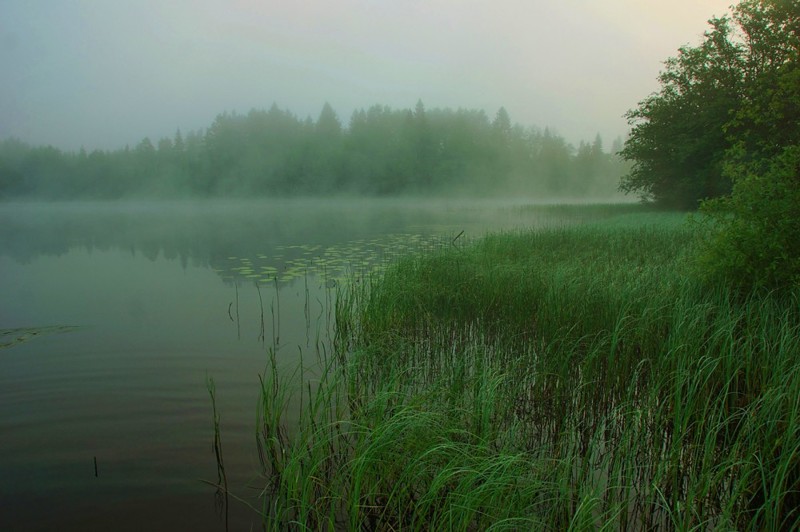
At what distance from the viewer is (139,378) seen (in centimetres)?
688

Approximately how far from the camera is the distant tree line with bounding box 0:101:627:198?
352 ft

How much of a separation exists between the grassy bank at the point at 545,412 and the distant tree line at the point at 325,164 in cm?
9921

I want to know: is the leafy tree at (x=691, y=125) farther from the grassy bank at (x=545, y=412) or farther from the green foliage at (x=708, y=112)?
the grassy bank at (x=545, y=412)

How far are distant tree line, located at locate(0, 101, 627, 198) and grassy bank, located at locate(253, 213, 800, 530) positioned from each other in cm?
9921

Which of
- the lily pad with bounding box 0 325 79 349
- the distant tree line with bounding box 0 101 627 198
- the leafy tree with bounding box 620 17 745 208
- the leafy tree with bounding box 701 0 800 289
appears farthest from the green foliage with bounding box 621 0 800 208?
the distant tree line with bounding box 0 101 627 198

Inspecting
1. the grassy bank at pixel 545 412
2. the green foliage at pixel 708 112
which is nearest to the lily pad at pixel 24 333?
the grassy bank at pixel 545 412

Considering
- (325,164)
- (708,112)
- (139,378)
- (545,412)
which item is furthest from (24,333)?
(325,164)

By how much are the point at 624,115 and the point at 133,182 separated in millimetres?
108746

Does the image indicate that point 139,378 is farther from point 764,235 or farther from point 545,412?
point 764,235

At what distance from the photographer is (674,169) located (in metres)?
35.1

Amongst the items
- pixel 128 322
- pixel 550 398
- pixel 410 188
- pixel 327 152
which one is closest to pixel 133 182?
pixel 327 152

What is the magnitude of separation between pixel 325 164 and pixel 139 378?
10231 cm

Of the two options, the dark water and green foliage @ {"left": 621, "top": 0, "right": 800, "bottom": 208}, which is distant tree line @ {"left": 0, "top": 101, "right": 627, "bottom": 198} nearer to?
green foliage @ {"left": 621, "top": 0, "right": 800, "bottom": 208}

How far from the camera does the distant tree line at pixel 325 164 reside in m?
107
